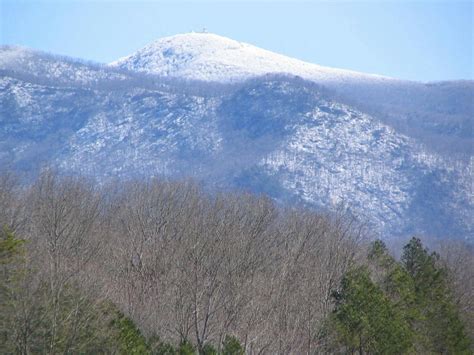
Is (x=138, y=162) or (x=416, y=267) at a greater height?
(x=416, y=267)

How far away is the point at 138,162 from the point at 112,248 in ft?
512

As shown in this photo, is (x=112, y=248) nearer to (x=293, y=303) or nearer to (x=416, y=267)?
(x=293, y=303)

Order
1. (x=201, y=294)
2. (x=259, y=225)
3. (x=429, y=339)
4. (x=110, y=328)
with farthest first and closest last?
(x=259, y=225), (x=429, y=339), (x=201, y=294), (x=110, y=328)

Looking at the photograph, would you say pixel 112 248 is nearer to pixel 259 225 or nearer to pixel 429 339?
pixel 259 225

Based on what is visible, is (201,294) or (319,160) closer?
(201,294)

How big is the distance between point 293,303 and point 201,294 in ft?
18.5

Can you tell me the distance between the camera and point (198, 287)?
3225 cm

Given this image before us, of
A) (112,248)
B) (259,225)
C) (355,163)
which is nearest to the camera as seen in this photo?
(112,248)

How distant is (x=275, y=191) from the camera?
578ft

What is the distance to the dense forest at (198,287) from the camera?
22484mm

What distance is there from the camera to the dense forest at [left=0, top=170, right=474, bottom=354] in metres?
22.5

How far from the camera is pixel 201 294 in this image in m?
31.6

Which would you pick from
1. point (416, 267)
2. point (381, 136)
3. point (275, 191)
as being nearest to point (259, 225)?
point (416, 267)

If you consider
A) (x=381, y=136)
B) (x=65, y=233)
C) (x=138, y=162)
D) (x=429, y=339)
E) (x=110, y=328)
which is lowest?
(x=138, y=162)
